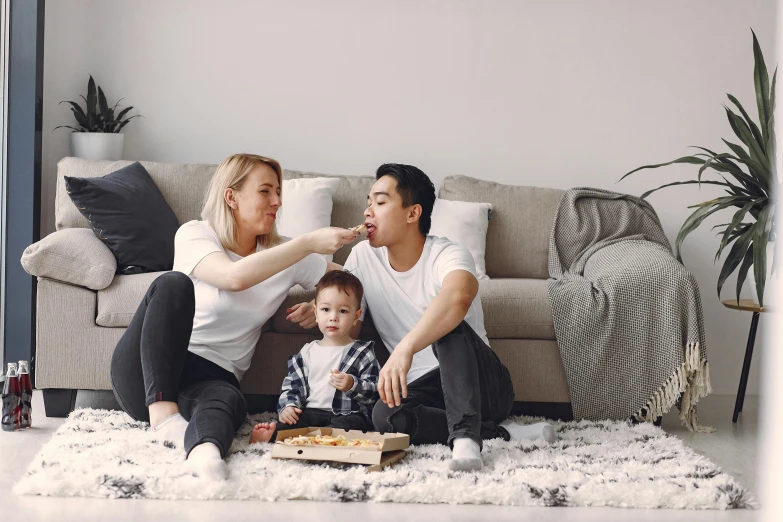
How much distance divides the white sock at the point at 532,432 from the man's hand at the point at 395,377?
0.45 metres

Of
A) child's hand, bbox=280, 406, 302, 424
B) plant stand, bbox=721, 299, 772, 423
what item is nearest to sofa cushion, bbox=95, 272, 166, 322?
child's hand, bbox=280, 406, 302, 424

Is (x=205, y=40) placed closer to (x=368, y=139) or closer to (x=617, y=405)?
(x=368, y=139)

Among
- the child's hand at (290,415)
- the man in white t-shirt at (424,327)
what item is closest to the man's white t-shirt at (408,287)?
the man in white t-shirt at (424,327)

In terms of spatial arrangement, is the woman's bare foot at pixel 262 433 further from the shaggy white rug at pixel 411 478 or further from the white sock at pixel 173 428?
the white sock at pixel 173 428

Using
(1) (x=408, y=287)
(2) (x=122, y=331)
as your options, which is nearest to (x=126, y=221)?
(2) (x=122, y=331)

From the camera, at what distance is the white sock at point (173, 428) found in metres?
2.01

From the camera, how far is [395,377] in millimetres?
1927

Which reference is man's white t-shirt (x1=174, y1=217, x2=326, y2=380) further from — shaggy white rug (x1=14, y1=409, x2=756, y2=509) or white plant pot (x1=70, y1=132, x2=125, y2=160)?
white plant pot (x1=70, y1=132, x2=125, y2=160)

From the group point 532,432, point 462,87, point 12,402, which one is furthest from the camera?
point 462,87

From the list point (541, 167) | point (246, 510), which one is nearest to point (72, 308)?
point (246, 510)

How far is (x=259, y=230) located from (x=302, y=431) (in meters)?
0.61

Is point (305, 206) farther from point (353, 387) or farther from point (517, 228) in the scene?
point (353, 387)

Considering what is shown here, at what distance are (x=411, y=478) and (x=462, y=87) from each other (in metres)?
2.28

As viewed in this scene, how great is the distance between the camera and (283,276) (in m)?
2.32
